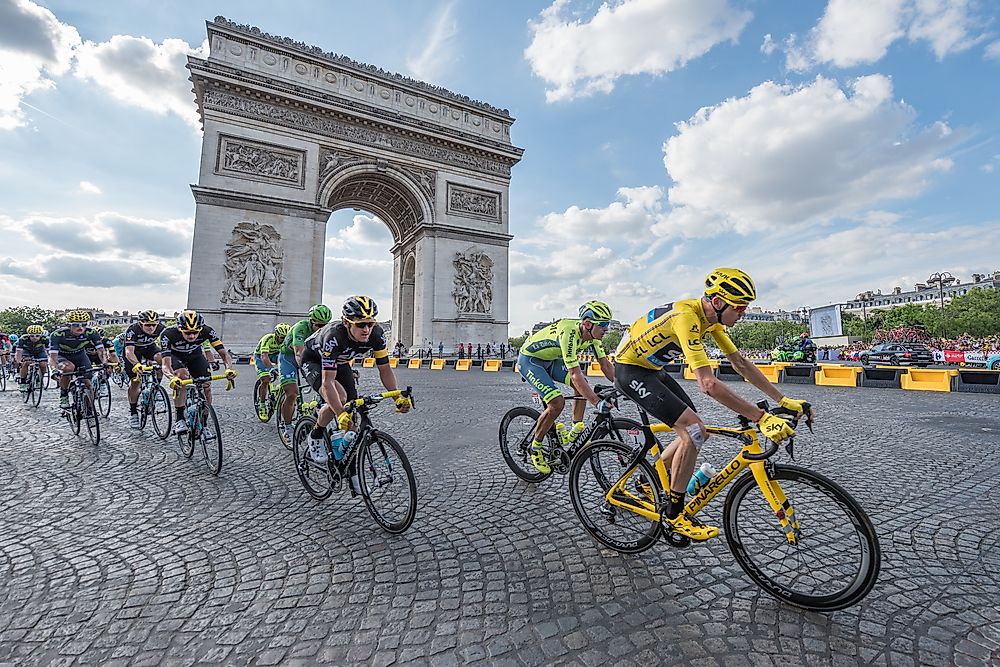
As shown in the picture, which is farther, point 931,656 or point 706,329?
point 706,329

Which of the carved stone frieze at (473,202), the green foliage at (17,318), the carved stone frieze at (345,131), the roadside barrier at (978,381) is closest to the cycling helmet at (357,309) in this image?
the roadside barrier at (978,381)

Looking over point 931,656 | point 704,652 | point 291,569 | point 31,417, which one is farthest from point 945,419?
point 31,417

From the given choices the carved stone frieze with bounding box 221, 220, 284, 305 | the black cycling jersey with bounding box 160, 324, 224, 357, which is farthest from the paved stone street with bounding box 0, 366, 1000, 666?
the carved stone frieze with bounding box 221, 220, 284, 305

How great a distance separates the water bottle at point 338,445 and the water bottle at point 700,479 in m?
2.44

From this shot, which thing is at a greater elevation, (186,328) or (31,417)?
(186,328)

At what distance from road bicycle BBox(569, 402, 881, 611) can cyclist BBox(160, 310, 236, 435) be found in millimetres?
4394

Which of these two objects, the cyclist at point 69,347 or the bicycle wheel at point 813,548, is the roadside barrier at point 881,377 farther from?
the cyclist at point 69,347

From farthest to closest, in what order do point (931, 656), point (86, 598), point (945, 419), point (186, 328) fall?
point (945, 419) < point (186, 328) < point (86, 598) < point (931, 656)

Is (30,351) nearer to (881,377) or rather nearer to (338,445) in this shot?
(338,445)

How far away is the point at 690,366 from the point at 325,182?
2581 centimetres

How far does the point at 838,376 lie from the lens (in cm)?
1368

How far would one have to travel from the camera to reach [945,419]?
739 cm

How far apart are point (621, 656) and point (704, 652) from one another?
346mm

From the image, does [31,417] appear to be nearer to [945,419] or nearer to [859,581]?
[859,581]
